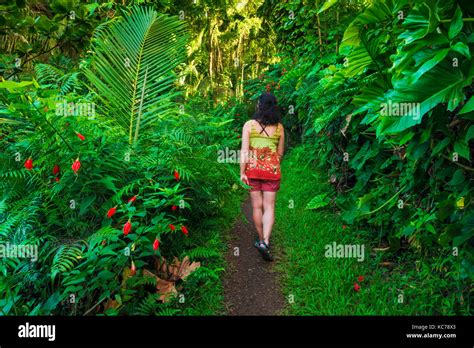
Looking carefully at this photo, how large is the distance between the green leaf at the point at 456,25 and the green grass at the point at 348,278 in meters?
1.49

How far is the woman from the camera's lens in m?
3.44

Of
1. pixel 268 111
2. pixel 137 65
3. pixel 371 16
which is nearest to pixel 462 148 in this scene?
pixel 371 16

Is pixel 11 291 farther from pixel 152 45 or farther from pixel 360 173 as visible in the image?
pixel 360 173

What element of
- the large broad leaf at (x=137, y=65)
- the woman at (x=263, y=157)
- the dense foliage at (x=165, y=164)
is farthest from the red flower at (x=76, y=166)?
the woman at (x=263, y=157)

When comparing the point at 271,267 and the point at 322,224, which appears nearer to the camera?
the point at 271,267

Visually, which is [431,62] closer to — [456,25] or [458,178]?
[456,25]

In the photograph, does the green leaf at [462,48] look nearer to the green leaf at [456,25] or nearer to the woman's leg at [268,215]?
the green leaf at [456,25]

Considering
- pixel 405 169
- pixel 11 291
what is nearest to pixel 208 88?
pixel 405 169

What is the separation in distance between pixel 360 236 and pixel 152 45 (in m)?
2.68

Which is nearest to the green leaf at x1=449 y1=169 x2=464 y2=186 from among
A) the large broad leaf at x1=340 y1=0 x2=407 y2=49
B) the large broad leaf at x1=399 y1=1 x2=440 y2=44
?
the large broad leaf at x1=399 y1=1 x2=440 y2=44

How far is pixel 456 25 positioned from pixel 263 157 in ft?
6.77

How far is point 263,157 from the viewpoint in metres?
3.47
